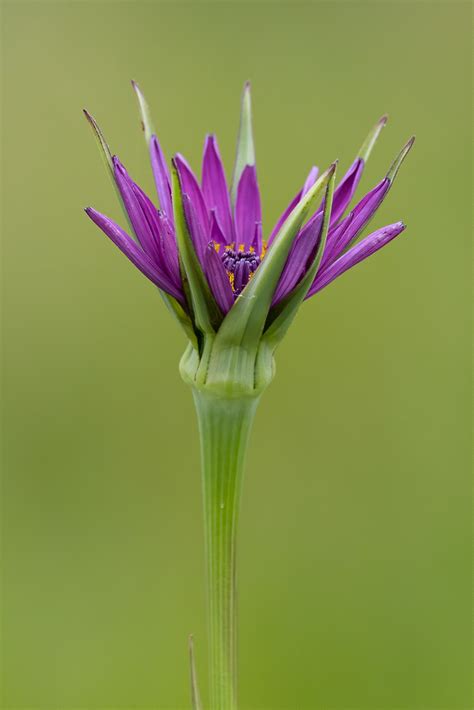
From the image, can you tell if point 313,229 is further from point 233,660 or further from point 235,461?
point 233,660

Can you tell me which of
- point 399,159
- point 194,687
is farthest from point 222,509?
point 399,159

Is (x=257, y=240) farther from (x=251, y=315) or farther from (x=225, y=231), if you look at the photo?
(x=251, y=315)

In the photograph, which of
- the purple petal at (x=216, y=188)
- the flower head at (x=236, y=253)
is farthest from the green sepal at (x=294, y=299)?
the purple petal at (x=216, y=188)

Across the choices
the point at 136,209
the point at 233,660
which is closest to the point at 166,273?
the point at 136,209

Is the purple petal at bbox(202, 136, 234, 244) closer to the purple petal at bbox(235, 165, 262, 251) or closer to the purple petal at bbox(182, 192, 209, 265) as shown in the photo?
the purple petal at bbox(235, 165, 262, 251)

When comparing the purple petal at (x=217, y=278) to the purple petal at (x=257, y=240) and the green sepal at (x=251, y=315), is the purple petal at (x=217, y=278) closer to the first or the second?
the green sepal at (x=251, y=315)
